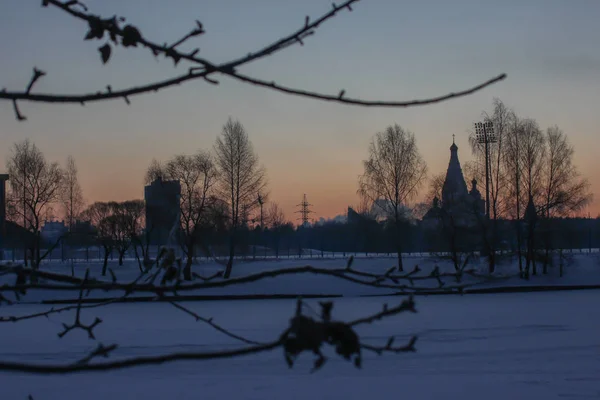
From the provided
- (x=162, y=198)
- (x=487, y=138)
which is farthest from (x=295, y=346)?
(x=487, y=138)

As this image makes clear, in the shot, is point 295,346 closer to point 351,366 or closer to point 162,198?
point 162,198

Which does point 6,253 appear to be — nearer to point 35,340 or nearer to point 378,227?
point 378,227

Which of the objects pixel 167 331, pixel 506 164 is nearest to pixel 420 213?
pixel 506 164

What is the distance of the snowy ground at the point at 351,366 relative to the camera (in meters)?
9.59

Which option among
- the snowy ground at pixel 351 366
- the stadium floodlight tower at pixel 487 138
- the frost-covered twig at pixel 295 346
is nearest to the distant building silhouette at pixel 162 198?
the frost-covered twig at pixel 295 346

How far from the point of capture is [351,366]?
462 inches

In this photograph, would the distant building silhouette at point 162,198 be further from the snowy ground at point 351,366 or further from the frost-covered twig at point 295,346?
the snowy ground at point 351,366

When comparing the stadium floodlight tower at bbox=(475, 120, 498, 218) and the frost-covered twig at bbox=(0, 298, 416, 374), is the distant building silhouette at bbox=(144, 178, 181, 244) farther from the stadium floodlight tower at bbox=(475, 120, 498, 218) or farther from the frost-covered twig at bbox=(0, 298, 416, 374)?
the stadium floodlight tower at bbox=(475, 120, 498, 218)

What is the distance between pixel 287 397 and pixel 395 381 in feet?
6.00

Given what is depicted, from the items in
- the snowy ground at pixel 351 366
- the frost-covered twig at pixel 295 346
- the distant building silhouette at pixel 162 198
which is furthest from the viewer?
the snowy ground at pixel 351 366

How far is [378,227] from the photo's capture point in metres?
50.8

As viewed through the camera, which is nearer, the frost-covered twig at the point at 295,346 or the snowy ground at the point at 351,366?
the frost-covered twig at the point at 295,346

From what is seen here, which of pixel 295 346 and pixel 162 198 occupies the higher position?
pixel 162 198

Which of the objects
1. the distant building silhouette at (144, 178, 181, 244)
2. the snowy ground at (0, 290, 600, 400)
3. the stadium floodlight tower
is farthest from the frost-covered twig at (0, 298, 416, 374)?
the stadium floodlight tower
